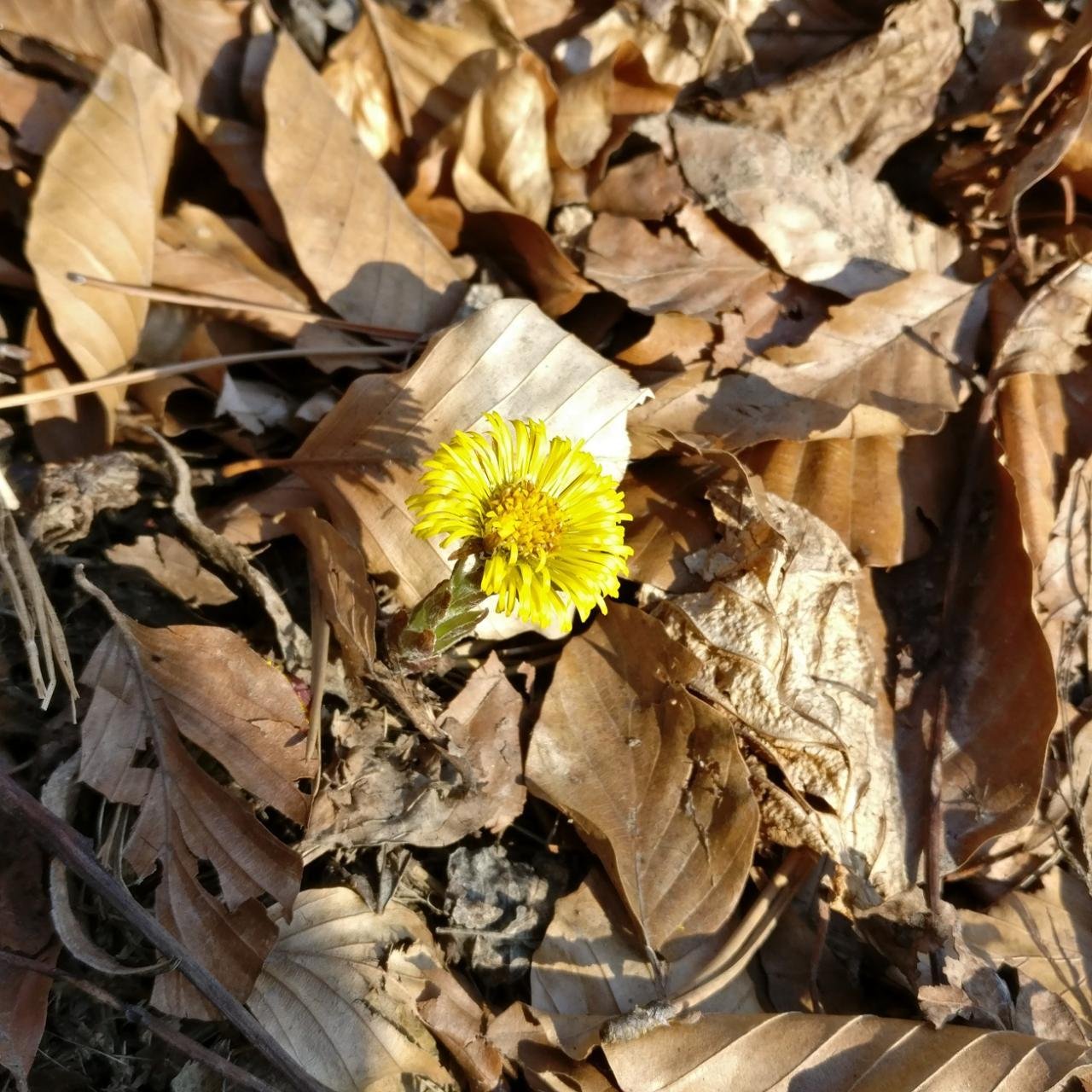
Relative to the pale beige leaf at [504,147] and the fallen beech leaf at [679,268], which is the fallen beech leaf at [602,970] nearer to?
the fallen beech leaf at [679,268]

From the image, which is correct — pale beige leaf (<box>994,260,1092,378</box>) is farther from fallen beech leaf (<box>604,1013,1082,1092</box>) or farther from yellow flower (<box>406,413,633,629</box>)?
fallen beech leaf (<box>604,1013,1082,1092</box>)

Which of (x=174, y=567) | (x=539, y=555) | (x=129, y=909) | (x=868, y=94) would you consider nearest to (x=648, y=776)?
(x=539, y=555)

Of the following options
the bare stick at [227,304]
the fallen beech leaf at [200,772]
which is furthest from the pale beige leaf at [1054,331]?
the fallen beech leaf at [200,772]

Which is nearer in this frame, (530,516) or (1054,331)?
(530,516)

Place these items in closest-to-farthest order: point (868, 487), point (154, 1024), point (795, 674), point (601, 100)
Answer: point (154, 1024) → point (795, 674) → point (868, 487) → point (601, 100)

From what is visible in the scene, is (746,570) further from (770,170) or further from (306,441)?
(770,170)

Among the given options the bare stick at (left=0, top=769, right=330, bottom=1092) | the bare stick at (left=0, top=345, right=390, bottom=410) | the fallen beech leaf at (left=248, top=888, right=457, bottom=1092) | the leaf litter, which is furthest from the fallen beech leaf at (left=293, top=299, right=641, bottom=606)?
the bare stick at (left=0, top=769, right=330, bottom=1092)

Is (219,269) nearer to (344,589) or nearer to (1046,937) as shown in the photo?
(344,589)
